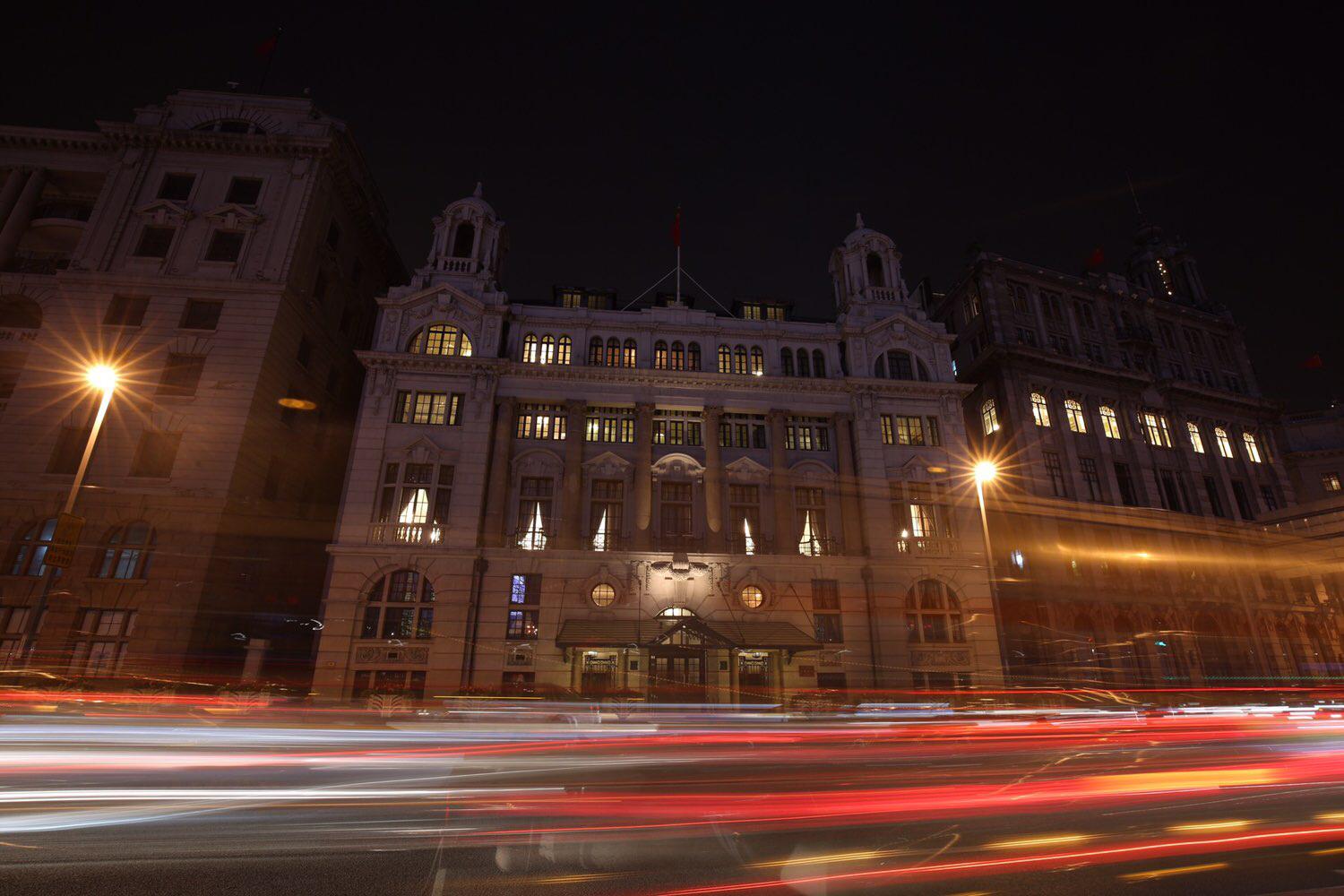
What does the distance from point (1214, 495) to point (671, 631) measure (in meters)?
46.3

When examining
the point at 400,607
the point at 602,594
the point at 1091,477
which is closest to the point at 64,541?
the point at 400,607

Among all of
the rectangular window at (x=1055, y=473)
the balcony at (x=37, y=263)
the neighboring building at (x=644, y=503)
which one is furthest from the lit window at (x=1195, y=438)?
the balcony at (x=37, y=263)

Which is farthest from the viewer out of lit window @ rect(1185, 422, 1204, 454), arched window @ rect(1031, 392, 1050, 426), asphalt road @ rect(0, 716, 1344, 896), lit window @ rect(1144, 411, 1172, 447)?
lit window @ rect(1185, 422, 1204, 454)

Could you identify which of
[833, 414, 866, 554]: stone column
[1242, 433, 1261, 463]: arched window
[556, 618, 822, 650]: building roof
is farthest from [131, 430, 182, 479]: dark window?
[1242, 433, 1261, 463]: arched window

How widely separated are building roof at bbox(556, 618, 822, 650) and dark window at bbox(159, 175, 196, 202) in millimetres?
35166

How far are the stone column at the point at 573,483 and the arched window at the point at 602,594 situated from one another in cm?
242

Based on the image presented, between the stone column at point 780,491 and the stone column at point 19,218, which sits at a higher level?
the stone column at point 19,218

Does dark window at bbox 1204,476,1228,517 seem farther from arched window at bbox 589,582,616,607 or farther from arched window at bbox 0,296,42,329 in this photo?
arched window at bbox 0,296,42,329

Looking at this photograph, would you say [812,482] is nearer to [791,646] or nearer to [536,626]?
[791,646]

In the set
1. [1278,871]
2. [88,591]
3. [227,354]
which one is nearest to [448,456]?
[227,354]

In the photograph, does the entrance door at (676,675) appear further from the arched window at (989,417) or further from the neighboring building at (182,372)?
the arched window at (989,417)

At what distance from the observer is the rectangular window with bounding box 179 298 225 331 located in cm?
3294

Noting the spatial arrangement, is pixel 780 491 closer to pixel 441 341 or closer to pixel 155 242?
pixel 441 341

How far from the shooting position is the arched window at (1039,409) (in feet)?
139
